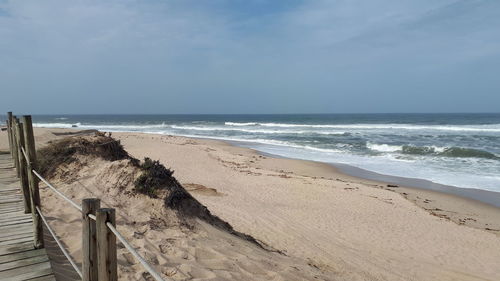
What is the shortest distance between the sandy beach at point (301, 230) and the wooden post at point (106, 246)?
1649 millimetres

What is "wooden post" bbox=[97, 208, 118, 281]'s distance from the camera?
Answer: 210cm

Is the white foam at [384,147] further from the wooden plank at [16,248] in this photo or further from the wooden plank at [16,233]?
the wooden plank at [16,248]

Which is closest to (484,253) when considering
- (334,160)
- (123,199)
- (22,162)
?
(123,199)

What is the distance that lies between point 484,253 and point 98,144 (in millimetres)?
8532

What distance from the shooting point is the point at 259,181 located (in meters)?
12.0

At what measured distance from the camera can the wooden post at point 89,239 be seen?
90.1 inches


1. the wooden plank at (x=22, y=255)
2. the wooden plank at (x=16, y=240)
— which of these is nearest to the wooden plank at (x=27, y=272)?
the wooden plank at (x=22, y=255)

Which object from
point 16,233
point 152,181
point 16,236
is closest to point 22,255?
point 16,236

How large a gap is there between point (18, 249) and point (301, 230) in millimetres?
4986

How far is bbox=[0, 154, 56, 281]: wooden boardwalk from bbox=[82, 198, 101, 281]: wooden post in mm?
1264

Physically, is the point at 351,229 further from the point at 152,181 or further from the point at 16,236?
the point at 16,236

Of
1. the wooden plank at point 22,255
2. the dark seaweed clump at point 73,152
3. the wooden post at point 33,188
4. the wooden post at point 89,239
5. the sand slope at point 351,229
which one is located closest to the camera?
the wooden post at point 89,239

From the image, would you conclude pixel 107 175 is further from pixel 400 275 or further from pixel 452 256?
pixel 452 256

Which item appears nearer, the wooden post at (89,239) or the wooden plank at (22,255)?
the wooden post at (89,239)
